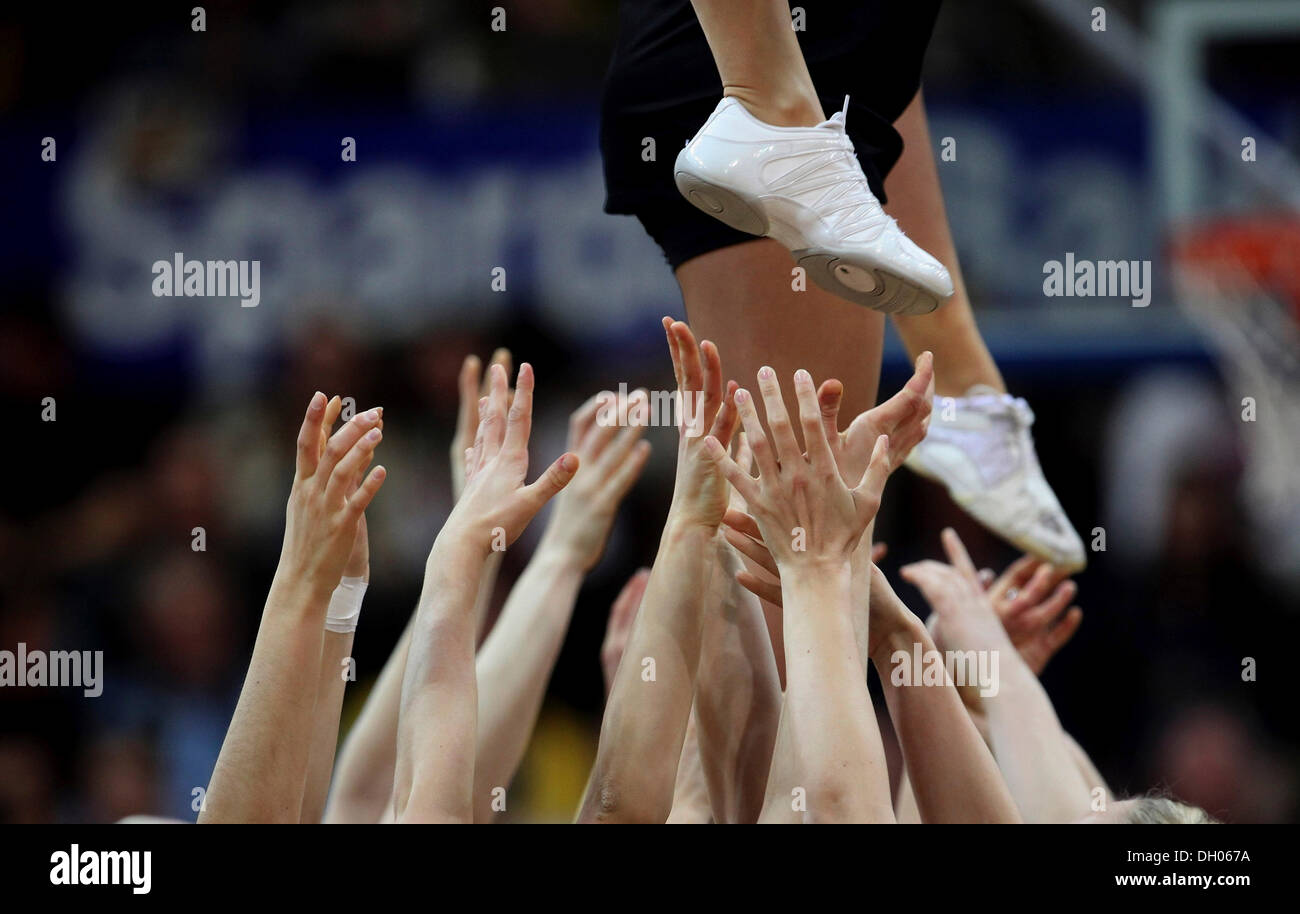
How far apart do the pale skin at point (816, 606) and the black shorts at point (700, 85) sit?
0.27 meters

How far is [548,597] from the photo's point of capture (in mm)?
1743

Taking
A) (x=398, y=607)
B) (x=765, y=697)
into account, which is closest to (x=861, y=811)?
(x=765, y=697)

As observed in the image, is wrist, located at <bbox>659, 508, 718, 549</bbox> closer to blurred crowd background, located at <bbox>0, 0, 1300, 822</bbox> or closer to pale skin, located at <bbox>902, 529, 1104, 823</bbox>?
pale skin, located at <bbox>902, 529, 1104, 823</bbox>

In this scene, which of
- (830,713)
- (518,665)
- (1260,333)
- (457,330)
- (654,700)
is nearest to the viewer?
(830,713)

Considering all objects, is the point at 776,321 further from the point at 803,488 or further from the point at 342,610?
the point at 342,610

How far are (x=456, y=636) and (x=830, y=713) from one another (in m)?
0.32

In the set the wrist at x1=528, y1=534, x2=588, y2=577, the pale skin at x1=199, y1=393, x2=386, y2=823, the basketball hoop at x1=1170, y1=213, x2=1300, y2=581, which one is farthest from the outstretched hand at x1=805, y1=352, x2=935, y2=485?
the basketball hoop at x1=1170, y1=213, x2=1300, y2=581

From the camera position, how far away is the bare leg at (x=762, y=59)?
1.17 metres

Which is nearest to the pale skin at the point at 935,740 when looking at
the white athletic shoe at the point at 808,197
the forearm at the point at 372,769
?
the white athletic shoe at the point at 808,197

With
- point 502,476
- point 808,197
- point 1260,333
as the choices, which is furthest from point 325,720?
point 1260,333

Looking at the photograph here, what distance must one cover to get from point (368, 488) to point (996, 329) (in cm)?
205

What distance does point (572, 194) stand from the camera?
2957 millimetres

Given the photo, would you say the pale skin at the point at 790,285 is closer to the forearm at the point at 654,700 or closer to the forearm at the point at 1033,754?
the forearm at the point at 654,700
